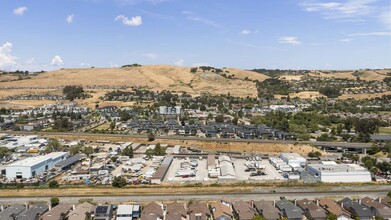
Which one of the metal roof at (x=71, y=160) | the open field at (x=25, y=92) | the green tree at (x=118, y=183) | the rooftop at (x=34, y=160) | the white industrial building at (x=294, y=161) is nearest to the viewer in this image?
the green tree at (x=118, y=183)

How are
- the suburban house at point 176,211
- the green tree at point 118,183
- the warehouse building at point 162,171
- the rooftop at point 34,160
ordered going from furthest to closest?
the rooftop at point 34,160
the warehouse building at point 162,171
the green tree at point 118,183
the suburban house at point 176,211

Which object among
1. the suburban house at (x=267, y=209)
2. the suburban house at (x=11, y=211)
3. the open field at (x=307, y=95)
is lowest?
the suburban house at (x=11, y=211)

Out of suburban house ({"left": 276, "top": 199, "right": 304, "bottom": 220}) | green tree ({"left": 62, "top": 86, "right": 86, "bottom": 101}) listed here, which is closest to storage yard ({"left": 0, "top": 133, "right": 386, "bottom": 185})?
suburban house ({"left": 276, "top": 199, "right": 304, "bottom": 220})

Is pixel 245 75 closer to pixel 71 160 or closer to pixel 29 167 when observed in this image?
pixel 71 160

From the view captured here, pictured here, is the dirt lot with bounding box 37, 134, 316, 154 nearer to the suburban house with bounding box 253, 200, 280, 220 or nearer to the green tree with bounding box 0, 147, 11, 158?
the green tree with bounding box 0, 147, 11, 158

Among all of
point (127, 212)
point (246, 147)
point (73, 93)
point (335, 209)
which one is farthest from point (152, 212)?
point (73, 93)

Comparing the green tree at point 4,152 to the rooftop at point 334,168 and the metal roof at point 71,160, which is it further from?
the rooftop at point 334,168

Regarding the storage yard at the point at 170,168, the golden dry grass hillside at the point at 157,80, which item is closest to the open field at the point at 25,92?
the golden dry grass hillside at the point at 157,80

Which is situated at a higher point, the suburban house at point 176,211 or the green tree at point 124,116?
the green tree at point 124,116
